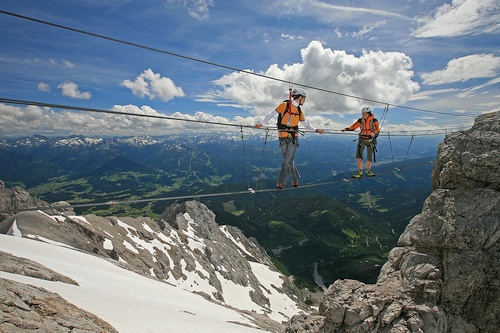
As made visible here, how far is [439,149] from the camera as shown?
21.8m

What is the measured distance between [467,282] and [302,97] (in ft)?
49.4

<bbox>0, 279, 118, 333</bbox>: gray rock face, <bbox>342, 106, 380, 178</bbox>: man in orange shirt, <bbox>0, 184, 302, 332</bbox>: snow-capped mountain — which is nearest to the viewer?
<bbox>0, 279, 118, 333</bbox>: gray rock face

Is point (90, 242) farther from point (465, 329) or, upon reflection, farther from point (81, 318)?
point (465, 329)

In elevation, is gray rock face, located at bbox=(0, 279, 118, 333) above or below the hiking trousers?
below

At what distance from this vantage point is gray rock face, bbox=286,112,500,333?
16609 millimetres

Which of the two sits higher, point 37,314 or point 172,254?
point 37,314

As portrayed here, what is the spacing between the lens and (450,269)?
689 inches

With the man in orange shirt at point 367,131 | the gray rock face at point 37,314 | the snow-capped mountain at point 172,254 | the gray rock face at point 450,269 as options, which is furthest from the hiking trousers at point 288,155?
the snow-capped mountain at point 172,254

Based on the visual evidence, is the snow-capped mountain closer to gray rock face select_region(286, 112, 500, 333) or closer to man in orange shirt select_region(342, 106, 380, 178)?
gray rock face select_region(286, 112, 500, 333)

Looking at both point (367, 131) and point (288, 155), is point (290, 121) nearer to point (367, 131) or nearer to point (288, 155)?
point (288, 155)

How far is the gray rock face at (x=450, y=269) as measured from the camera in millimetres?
16609

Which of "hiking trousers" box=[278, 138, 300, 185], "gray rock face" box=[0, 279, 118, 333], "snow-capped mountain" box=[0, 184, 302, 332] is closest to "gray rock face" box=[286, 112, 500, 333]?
"hiking trousers" box=[278, 138, 300, 185]

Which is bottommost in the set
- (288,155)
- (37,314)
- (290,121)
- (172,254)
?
(172,254)

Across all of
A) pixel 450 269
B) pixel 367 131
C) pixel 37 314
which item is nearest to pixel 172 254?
pixel 367 131
